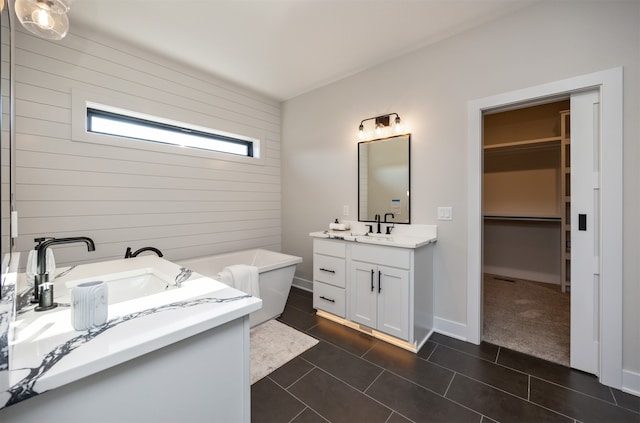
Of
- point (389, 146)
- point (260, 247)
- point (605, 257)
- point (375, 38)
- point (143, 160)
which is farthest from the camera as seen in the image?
point (260, 247)

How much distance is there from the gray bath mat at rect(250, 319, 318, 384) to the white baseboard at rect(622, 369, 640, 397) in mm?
2123

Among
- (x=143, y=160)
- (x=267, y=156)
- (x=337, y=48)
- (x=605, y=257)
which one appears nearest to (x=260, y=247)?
(x=267, y=156)

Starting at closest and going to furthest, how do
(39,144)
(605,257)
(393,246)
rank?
(605,257) → (39,144) → (393,246)

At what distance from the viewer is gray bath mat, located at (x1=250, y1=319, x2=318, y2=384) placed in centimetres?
200

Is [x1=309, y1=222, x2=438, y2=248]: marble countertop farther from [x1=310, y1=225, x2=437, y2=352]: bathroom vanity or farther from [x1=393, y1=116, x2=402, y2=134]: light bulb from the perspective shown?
[x1=393, y1=116, x2=402, y2=134]: light bulb

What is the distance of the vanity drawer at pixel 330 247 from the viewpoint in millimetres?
2664

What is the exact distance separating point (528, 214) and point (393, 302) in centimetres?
306

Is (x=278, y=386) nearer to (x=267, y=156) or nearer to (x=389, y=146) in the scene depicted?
(x=389, y=146)

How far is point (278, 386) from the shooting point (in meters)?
1.80

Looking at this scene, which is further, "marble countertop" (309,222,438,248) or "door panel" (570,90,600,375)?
"marble countertop" (309,222,438,248)

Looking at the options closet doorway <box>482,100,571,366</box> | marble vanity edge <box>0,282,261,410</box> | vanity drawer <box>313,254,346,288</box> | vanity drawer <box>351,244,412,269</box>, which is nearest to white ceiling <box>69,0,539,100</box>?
closet doorway <box>482,100,571,366</box>

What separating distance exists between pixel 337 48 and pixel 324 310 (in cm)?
271

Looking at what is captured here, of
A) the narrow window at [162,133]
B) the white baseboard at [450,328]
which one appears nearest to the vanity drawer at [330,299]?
the white baseboard at [450,328]

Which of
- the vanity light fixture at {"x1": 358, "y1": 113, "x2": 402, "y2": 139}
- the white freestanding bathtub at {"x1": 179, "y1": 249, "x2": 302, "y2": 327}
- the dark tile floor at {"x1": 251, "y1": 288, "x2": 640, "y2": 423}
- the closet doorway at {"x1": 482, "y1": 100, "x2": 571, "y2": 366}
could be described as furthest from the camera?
the closet doorway at {"x1": 482, "y1": 100, "x2": 571, "y2": 366}
